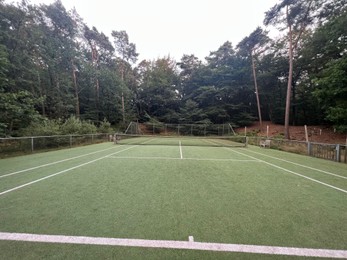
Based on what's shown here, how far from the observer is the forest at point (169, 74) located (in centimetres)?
1487

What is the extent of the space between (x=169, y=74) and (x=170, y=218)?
3621 cm

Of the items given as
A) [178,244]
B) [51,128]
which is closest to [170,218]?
[178,244]

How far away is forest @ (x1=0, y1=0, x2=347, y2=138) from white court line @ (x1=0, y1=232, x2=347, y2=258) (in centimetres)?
1068

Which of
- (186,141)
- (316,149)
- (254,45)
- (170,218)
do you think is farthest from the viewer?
(254,45)

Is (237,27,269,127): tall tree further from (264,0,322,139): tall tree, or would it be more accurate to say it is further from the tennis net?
the tennis net

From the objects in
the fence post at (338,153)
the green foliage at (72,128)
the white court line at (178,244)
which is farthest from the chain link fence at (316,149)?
the green foliage at (72,128)

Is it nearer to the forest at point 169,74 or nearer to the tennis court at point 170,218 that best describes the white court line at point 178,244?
the tennis court at point 170,218

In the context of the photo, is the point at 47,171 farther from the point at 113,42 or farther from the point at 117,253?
the point at 113,42

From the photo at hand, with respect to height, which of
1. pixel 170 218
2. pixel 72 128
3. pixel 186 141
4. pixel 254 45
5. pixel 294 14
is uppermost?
pixel 254 45

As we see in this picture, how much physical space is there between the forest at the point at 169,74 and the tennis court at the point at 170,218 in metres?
9.47

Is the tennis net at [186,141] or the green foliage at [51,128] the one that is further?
the tennis net at [186,141]

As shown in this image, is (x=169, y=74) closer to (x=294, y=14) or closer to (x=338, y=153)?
(x=294, y=14)

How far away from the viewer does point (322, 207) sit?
3039 mm

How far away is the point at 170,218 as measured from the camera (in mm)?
2564
